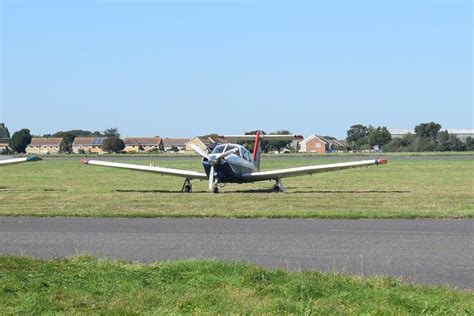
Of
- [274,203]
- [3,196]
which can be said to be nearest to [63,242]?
[274,203]

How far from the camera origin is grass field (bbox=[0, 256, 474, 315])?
23.7 feet

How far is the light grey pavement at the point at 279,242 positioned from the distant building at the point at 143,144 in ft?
551

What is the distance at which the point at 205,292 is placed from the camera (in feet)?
25.5

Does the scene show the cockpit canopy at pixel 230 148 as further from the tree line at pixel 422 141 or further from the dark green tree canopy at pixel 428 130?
the dark green tree canopy at pixel 428 130

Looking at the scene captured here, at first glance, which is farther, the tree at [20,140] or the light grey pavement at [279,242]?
the tree at [20,140]

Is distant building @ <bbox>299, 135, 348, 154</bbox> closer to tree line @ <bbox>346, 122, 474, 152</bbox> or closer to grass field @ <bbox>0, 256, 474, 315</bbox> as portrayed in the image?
tree line @ <bbox>346, 122, 474, 152</bbox>

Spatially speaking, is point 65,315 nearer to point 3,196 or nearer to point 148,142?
point 3,196

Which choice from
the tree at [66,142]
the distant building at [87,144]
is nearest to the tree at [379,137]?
the distant building at [87,144]

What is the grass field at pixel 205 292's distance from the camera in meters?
7.23

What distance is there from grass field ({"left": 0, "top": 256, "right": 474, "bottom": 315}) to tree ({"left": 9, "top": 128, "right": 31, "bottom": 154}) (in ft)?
485

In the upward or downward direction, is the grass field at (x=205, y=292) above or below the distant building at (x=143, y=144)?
below

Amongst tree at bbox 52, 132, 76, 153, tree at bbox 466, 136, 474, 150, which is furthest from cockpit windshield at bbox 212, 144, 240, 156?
tree at bbox 52, 132, 76, 153

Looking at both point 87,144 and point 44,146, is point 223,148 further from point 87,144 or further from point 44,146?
point 87,144

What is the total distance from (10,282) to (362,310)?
385cm
